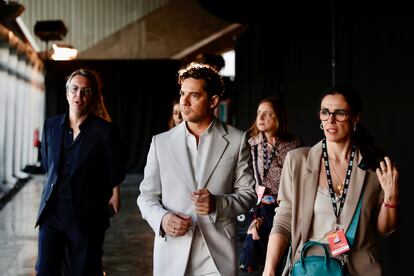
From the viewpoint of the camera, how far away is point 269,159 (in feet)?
14.7

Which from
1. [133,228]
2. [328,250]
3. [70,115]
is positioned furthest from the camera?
[133,228]

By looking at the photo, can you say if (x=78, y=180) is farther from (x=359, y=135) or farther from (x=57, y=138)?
(x=359, y=135)

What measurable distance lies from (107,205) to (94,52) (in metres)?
14.2

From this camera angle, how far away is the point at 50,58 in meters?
17.2

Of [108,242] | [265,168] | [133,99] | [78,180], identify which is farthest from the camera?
[133,99]

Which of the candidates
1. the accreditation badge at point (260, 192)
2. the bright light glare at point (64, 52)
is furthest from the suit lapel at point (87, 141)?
the bright light glare at point (64, 52)

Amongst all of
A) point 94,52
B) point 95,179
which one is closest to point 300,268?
point 95,179

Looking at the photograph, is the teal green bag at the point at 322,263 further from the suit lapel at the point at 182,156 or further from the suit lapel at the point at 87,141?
the suit lapel at the point at 87,141

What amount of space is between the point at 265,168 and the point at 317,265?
2.30 m

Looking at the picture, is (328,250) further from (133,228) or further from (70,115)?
(133,228)

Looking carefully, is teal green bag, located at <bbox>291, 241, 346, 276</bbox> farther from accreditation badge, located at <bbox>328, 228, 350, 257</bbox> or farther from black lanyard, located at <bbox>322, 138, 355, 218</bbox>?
black lanyard, located at <bbox>322, 138, 355, 218</bbox>

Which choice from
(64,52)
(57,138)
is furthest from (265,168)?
(64,52)

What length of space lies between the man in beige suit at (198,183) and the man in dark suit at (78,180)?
1.12m

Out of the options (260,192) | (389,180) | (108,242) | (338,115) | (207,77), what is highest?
(207,77)
